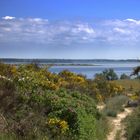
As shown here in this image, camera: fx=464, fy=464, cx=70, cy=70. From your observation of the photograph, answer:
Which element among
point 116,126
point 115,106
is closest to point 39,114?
point 116,126

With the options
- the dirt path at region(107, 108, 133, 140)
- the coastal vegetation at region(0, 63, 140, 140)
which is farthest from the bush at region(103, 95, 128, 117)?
the coastal vegetation at region(0, 63, 140, 140)

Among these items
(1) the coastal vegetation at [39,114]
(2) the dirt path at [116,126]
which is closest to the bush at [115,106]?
(2) the dirt path at [116,126]

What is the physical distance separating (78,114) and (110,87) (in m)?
21.6

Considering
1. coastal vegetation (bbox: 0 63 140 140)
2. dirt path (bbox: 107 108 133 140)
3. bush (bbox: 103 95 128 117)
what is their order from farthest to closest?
bush (bbox: 103 95 128 117), dirt path (bbox: 107 108 133 140), coastal vegetation (bbox: 0 63 140 140)

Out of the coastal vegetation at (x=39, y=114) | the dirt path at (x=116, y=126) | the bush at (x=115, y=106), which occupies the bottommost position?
the dirt path at (x=116, y=126)

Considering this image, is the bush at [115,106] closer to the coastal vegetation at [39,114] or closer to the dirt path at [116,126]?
the dirt path at [116,126]

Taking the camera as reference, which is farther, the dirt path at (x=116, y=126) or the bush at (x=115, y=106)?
the bush at (x=115, y=106)

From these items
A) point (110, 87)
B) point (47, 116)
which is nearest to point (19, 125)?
point (47, 116)

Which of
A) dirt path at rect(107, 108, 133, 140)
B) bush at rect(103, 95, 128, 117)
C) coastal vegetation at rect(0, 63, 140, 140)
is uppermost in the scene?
coastal vegetation at rect(0, 63, 140, 140)

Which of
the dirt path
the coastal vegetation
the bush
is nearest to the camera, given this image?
the coastal vegetation

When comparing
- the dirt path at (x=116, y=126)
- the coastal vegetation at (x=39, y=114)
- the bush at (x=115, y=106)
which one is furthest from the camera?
the bush at (x=115, y=106)

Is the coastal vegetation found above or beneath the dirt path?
above

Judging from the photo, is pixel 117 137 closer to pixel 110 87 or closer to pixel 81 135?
pixel 81 135

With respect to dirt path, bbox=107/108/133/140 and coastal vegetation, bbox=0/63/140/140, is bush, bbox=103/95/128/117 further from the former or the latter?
coastal vegetation, bbox=0/63/140/140
